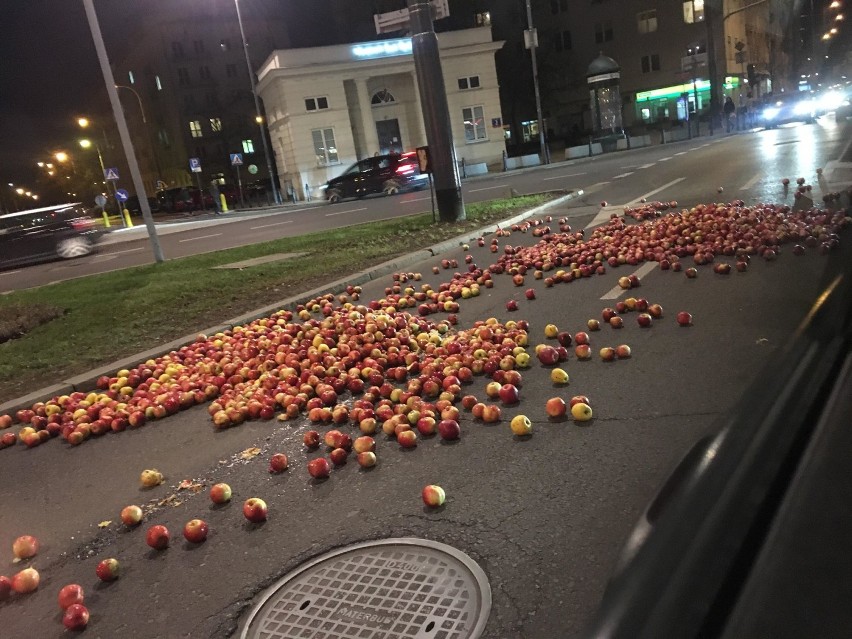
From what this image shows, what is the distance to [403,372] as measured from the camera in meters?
5.03

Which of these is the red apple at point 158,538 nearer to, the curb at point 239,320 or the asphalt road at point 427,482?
the asphalt road at point 427,482

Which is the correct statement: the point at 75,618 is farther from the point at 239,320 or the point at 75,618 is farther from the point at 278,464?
the point at 239,320

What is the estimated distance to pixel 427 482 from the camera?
3.45m

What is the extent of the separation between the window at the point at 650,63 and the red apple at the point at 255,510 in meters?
63.4

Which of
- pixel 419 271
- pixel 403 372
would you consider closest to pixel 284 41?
pixel 419 271

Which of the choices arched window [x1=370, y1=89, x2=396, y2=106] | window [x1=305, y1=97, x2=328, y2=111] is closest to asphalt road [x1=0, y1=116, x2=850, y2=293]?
window [x1=305, y1=97, x2=328, y2=111]

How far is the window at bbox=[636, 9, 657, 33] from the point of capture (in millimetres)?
56531

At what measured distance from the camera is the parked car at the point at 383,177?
30.2m

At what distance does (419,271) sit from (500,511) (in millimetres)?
7135

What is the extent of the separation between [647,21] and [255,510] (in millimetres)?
64571

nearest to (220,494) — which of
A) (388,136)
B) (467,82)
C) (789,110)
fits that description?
(789,110)

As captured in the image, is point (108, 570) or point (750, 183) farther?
point (750, 183)

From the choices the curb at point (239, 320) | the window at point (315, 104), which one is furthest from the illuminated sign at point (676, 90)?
the curb at point (239, 320)

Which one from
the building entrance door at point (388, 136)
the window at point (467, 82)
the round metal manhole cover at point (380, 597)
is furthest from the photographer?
the building entrance door at point (388, 136)
